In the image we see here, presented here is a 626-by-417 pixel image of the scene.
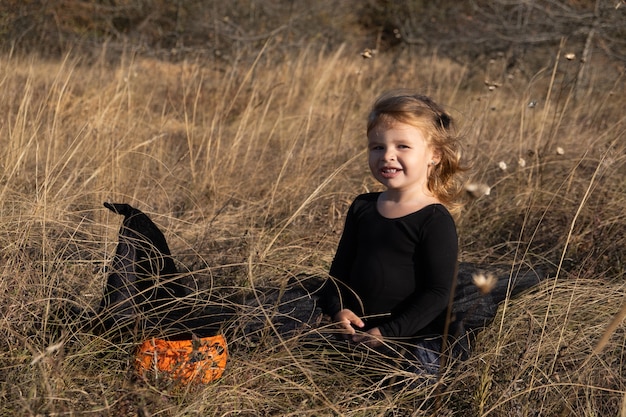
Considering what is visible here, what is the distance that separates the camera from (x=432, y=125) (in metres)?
1.86

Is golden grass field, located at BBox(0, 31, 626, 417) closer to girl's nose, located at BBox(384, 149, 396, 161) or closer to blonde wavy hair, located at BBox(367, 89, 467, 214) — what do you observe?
blonde wavy hair, located at BBox(367, 89, 467, 214)

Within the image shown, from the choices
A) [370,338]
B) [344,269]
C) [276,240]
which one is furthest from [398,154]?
[276,240]

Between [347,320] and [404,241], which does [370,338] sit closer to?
[347,320]

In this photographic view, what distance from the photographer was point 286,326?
2.01m

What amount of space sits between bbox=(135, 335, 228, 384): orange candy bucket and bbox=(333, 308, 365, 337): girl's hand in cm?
31

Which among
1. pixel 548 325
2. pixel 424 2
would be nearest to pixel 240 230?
pixel 548 325

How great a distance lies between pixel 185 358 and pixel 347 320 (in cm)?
44

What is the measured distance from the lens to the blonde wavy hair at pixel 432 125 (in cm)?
184

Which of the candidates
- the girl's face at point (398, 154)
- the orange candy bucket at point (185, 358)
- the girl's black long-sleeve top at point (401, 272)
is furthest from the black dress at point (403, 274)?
the orange candy bucket at point (185, 358)

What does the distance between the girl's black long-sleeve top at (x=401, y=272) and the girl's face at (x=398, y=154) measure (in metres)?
0.10

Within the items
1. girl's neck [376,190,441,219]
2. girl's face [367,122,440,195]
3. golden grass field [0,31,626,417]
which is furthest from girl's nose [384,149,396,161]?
golden grass field [0,31,626,417]

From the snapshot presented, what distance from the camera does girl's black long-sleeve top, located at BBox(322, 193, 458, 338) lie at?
5.84 ft

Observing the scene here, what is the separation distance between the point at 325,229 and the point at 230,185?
1.89ft

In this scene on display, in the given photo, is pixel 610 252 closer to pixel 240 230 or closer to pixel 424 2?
pixel 240 230
